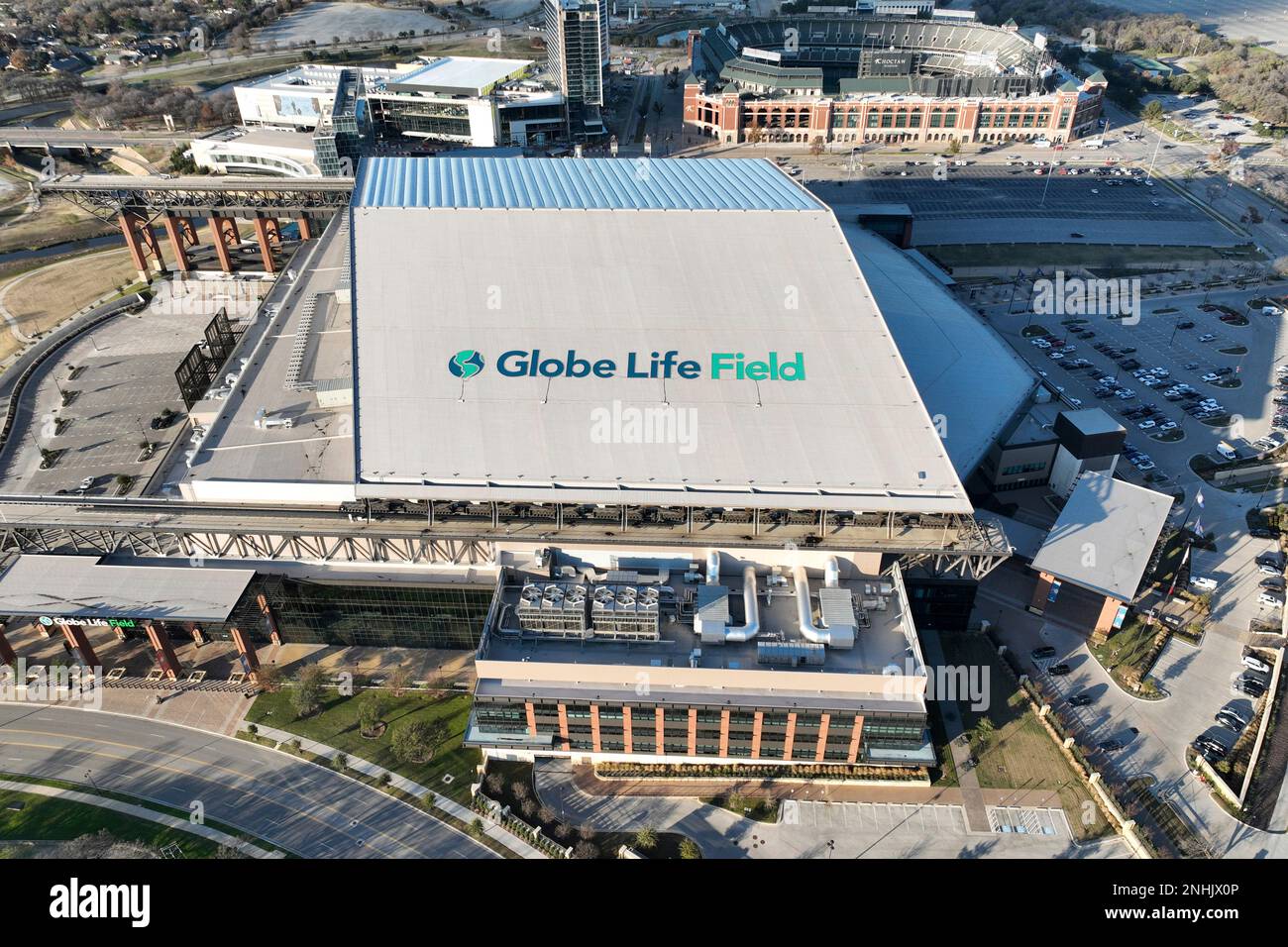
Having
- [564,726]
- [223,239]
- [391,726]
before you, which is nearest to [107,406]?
[223,239]

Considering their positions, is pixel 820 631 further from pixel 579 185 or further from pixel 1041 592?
pixel 579 185

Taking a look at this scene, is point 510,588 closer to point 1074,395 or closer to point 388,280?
point 388,280

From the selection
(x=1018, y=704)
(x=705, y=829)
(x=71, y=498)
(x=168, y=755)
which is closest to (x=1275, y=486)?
(x=1018, y=704)

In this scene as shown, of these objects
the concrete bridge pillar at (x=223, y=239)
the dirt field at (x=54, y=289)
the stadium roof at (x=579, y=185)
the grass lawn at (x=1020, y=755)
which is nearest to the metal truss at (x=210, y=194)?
the concrete bridge pillar at (x=223, y=239)

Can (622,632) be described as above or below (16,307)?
above

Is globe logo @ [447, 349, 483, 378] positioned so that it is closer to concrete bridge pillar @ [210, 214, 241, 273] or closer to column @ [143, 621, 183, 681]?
column @ [143, 621, 183, 681]

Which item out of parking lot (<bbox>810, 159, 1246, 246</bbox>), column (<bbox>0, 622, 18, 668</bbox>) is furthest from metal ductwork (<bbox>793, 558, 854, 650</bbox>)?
parking lot (<bbox>810, 159, 1246, 246</bbox>)
